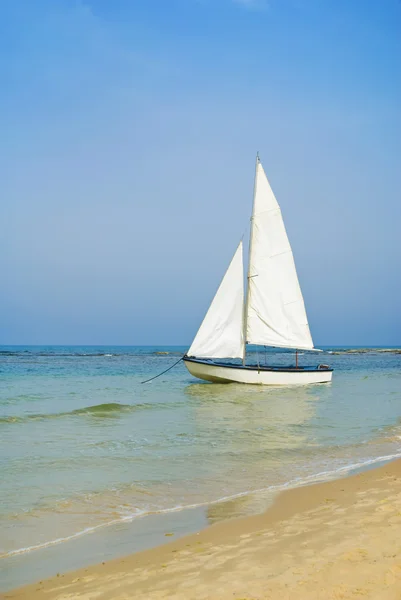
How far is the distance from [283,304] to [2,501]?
922 inches

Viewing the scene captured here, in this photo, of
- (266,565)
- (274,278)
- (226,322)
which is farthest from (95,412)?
(266,565)

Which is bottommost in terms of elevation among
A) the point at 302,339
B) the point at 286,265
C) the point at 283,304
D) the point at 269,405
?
the point at 269,405

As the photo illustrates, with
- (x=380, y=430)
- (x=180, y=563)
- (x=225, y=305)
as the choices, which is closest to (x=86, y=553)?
(x=180, y=563)

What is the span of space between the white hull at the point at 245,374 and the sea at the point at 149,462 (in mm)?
4041

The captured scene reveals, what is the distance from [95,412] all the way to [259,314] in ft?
40.8

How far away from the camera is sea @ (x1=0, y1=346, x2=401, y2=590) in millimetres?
6832

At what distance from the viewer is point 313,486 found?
29.9ft

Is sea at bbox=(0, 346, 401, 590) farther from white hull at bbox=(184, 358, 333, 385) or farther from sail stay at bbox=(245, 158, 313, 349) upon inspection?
sail stay at bbox=(245, 158, 313, 349)

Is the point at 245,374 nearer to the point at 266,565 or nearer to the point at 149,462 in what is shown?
the point at 149,462

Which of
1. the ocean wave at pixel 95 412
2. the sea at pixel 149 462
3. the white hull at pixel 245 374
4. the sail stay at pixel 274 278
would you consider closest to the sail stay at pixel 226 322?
the white hull at pixel 245 374

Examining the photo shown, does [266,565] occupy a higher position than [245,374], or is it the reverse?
[245,374]

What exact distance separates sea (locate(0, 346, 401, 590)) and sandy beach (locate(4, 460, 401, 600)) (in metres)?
0.47

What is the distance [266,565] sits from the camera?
17.2ft

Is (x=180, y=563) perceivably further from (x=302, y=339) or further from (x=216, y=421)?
(x=302, y=339)
